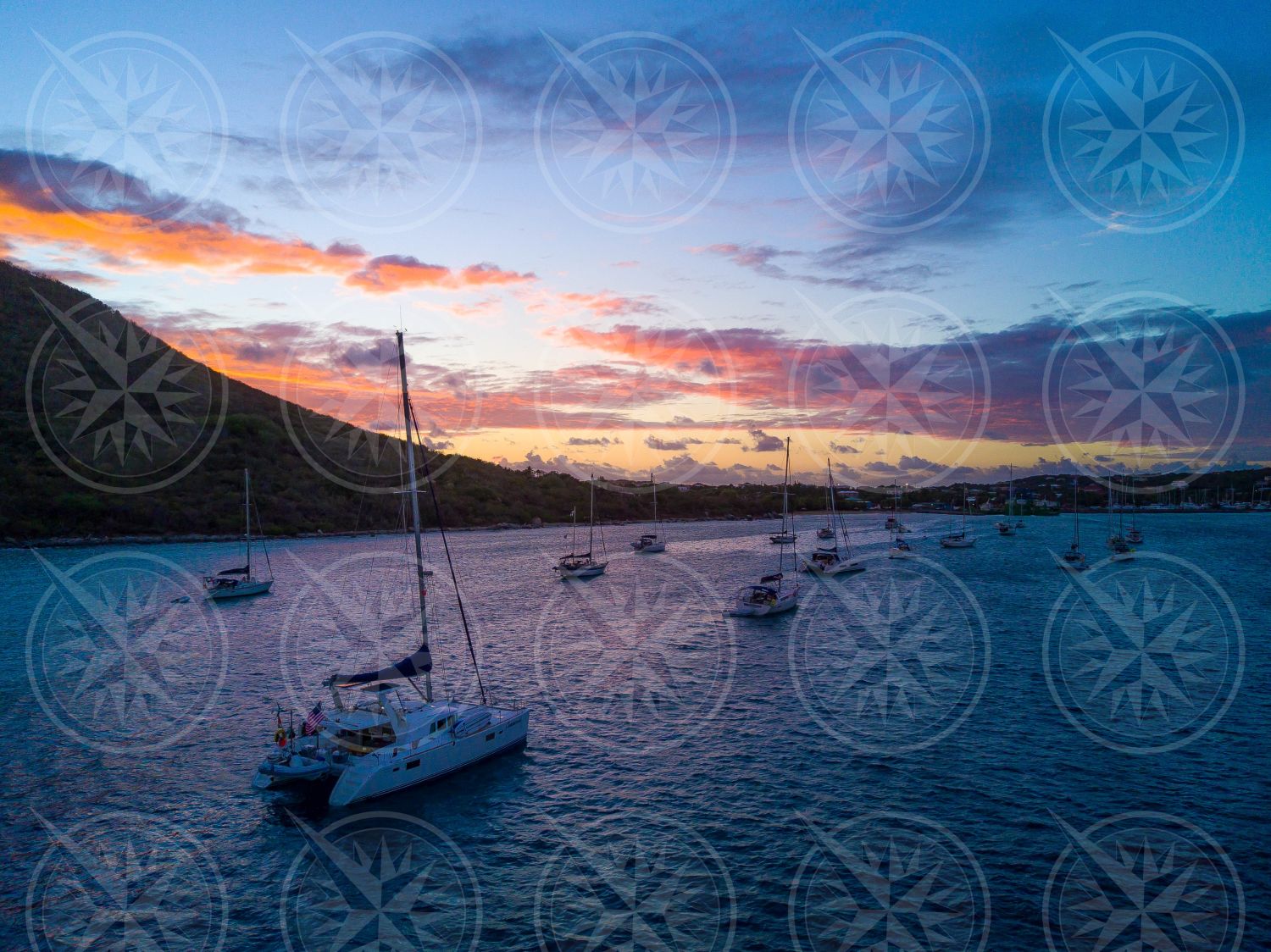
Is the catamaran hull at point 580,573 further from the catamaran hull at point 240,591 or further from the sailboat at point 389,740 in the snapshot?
the sailboat at point 389,740

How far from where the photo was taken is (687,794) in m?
27.8

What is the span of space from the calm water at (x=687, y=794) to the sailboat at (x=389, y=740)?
40.4 inches

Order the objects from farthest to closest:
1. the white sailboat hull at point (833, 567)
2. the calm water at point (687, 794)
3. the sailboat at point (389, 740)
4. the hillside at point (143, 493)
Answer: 1. the hillside at point (143, 493)
2. the white sailboat hull at point (833, 567)
3. the sailboat at point (389, 740)
4. the calm water at point (687, 794)

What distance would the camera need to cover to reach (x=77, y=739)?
34.3m

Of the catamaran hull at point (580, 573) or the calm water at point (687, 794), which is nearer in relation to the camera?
the calm water at point (687, 794)

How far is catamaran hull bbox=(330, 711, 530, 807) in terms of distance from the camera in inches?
1030

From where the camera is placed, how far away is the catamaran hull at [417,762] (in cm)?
2617

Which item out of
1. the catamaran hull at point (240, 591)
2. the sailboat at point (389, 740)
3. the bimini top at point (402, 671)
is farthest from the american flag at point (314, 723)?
the catamaran hull at point (240, 591)

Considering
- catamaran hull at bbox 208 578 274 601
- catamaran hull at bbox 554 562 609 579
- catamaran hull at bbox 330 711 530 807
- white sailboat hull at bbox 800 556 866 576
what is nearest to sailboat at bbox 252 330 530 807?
catamaran hull at bbox 330 711 530 807

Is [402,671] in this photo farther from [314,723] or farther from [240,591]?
[240,591]

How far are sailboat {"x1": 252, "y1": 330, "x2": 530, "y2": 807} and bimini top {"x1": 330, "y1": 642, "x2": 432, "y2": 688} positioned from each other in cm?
4

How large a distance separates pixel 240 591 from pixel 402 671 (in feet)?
196

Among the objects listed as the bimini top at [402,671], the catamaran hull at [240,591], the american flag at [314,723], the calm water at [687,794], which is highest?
the bimini top at [402,671]

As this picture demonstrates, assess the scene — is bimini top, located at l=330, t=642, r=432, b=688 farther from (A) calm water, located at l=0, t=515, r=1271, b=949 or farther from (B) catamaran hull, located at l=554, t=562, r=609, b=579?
(B) catamaran hull, located at l=554, t=562, r=609, b=579
